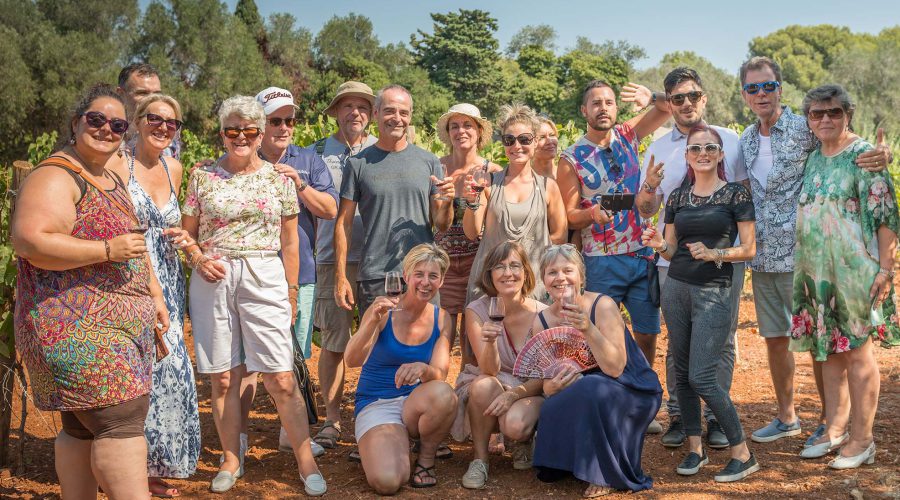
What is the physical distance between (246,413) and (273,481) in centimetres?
50

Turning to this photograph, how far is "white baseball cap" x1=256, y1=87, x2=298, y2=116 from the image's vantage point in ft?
16.5

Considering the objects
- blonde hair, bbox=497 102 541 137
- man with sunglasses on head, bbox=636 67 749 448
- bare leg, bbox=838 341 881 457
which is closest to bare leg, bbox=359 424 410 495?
man with sunglasses on head, bbox=636 67 749 448

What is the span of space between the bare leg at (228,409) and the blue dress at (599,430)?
175 centimetres

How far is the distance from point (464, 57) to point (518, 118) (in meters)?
60.9

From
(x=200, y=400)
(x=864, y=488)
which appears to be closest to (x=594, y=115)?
(x=864, y=488)

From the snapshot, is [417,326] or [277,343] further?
Answer: [417,326]

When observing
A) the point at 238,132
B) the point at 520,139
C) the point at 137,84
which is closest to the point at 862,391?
the point at 520,139

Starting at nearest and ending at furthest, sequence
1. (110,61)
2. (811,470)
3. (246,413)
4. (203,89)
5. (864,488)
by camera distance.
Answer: (864,488) < (811,470) < (246,413) < (110,61) < (203,89)

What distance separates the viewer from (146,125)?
14.2 feet

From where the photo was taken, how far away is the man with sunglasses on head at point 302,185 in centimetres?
504

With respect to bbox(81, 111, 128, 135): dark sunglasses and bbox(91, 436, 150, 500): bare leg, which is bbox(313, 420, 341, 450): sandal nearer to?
bbox(91, 436, 150, 500): bare leg

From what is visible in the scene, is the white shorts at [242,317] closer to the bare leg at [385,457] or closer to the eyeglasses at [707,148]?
the bare leg at [385,457]

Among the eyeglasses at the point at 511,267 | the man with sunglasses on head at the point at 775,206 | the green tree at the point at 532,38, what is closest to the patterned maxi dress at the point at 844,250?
the man with sunglasses on head at the point at 775,206

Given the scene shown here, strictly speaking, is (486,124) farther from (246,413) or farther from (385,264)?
(246,413)
